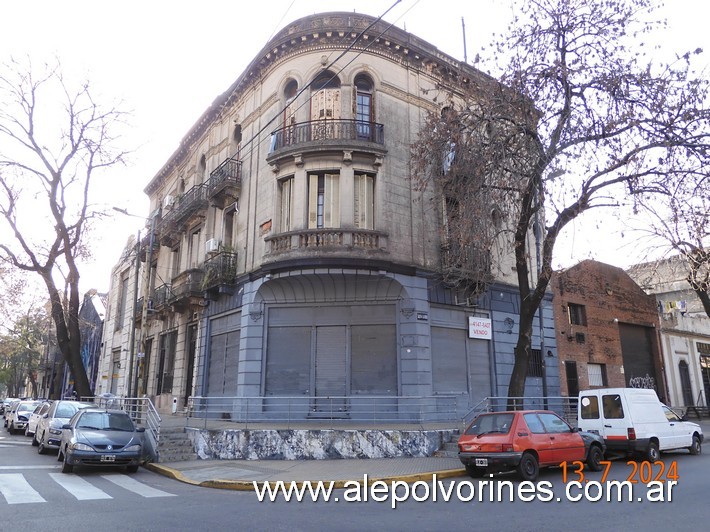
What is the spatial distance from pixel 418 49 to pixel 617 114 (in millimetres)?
8846

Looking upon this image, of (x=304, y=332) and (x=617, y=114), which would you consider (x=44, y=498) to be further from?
(x=617, y=114)

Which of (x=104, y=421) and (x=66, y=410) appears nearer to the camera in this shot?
(x=104, y=421)

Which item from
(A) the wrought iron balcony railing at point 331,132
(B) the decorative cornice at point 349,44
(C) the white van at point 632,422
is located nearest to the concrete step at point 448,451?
(C) the white van at point 632,422

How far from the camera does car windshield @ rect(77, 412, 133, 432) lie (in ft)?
42.7

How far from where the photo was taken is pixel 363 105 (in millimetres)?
19312

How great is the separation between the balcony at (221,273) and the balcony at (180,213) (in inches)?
140

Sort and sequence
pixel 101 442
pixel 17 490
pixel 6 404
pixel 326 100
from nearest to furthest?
pixel 17 490 → pixel 101 442 → pixel 326 100 → pixel 6 404

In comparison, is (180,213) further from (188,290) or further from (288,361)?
(288,361)

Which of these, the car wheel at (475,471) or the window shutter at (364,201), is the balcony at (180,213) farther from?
the car wheel at (475,471)

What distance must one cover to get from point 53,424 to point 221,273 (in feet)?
24.6

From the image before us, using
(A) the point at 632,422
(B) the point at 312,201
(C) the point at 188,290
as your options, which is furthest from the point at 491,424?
(C) the point at 188,290

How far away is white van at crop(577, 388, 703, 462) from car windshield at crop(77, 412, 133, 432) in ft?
40.1

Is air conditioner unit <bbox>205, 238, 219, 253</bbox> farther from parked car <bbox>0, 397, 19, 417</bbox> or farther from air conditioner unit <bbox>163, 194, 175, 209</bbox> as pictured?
parked car <bbox>0, 397, 19, 417</bbox>

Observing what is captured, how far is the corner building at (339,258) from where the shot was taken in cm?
1734
